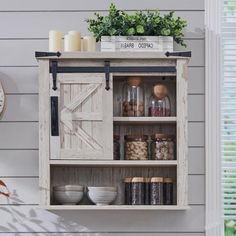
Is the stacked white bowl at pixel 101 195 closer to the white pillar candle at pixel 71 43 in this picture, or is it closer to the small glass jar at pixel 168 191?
the small glass jar at pixel 168 191

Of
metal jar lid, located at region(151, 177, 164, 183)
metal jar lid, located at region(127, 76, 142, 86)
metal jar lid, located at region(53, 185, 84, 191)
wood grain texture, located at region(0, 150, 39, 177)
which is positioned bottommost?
metal jar lid, located at region(53, 185, 84, 191)

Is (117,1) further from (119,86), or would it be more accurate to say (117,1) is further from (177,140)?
(177,140)

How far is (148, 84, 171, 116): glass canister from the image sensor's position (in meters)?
3.14

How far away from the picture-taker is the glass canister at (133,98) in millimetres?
3139

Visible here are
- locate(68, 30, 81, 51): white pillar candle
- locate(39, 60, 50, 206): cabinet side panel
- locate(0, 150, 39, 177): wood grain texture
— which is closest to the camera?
locate(39, 60, 50, 206): cabinet side panel

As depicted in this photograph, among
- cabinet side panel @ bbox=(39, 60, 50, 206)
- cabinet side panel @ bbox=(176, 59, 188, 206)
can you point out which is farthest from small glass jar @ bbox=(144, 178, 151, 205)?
cabinet side panel @ bbox=(39, 60, 50, 206)

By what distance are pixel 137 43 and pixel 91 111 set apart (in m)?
0.36

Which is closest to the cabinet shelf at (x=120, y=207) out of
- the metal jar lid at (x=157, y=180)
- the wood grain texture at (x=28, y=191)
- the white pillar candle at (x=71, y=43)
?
the metal jar lid at (x=157, y=180)

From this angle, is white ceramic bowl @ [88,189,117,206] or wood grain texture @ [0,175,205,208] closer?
white ceramic bowl @ [88,189,117,206]

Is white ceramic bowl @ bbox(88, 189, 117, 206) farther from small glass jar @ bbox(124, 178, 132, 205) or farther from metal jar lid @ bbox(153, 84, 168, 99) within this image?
metal jar lid @ bbox(153, 84, 168, 99)

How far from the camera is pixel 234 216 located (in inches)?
130

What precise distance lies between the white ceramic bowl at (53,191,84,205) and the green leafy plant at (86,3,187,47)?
0.69 m

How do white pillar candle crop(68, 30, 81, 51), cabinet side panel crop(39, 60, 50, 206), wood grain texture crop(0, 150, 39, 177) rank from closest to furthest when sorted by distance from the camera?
cabinet side panel crop(39, 60, 50, 206) < white pillar candle crop(68, 30, 81, 51) < wood grain texture crop(0, 150, 39, 177)

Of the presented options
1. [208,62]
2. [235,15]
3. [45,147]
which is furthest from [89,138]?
[235,15]
